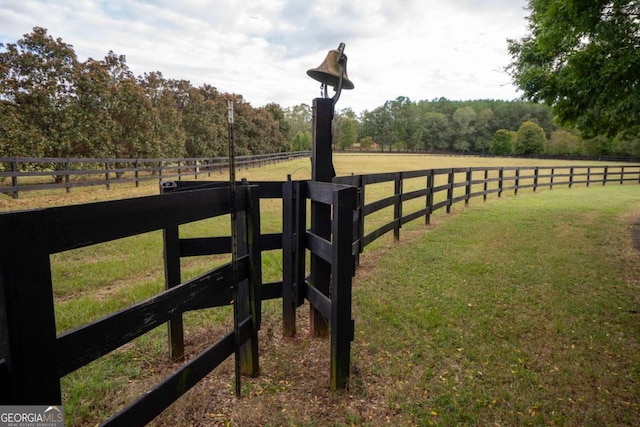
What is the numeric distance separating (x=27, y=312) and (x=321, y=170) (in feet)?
8.02

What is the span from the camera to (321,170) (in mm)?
3346

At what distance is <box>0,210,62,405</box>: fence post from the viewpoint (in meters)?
Result: 1.17

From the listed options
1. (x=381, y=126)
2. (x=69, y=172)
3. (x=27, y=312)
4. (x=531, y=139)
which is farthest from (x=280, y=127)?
(x=381, y=126)

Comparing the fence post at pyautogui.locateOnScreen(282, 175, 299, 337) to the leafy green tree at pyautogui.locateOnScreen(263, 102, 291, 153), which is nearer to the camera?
the fence post at pyautogui.locateOnScreen(282, 175, 299, 337)

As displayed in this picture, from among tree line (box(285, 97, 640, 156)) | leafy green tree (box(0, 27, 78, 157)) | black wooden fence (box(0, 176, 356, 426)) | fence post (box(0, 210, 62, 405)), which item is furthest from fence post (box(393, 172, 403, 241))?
tree line (box(285, 97, 640, 156))

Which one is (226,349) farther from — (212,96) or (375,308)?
(212,96)

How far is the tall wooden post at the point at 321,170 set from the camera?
10.6 feet

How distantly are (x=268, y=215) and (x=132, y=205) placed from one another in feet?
26.2

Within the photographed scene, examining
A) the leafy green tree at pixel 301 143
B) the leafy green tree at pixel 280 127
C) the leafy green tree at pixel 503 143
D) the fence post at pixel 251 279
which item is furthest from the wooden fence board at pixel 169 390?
the leafy green tree at pixel 503 143

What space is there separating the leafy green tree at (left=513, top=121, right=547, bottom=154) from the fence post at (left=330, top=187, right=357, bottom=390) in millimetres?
79153

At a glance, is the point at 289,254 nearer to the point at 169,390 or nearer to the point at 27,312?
the point at 169,390

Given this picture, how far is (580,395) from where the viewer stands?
8.78 feet

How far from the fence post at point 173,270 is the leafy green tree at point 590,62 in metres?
6.75

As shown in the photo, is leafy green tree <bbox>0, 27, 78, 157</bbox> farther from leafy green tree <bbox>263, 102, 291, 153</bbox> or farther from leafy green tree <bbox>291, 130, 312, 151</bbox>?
leafy green tree <bbox>291, 130, 312, 151</bbox>
